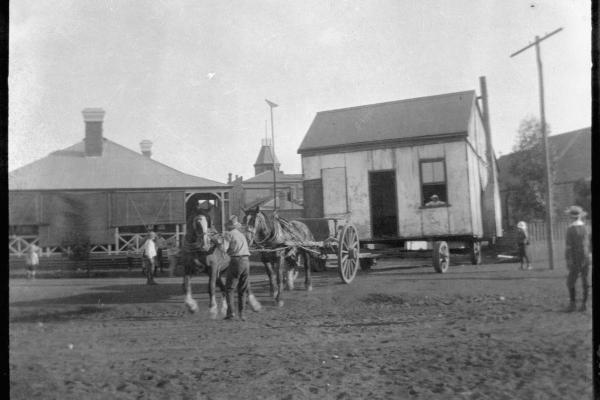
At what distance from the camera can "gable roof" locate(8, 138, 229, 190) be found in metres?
3.43

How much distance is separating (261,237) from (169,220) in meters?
1.14

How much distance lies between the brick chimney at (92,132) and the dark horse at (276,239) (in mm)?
1456

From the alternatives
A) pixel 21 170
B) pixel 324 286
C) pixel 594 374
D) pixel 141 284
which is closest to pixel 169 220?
pixel 141 284

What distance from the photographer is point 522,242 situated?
4555mm

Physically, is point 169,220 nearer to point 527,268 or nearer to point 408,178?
point 408,178

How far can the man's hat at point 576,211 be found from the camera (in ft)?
12.8

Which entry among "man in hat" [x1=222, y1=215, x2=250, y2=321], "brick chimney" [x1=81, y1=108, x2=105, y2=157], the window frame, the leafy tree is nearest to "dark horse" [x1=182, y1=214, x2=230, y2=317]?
"man in hat" [x1=222, y1=215, x2=250, y2=321]

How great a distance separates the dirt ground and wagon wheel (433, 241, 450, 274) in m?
1.70

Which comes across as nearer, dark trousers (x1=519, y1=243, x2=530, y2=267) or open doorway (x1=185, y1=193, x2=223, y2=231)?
open doorway (x1=185, y1=193, x2=223, y2=231)

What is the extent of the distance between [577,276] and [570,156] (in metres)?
1.19

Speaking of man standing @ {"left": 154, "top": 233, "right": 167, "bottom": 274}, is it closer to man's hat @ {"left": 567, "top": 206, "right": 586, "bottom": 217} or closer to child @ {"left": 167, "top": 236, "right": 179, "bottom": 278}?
child @ {"left": 167, "top": 236, "right": 179, "bottom": 278}

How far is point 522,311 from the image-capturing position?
13.4ft

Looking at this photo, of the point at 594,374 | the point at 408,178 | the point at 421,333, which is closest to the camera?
the point at 594,374

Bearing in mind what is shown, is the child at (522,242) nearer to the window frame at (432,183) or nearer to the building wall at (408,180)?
the building wall at (408,180)
